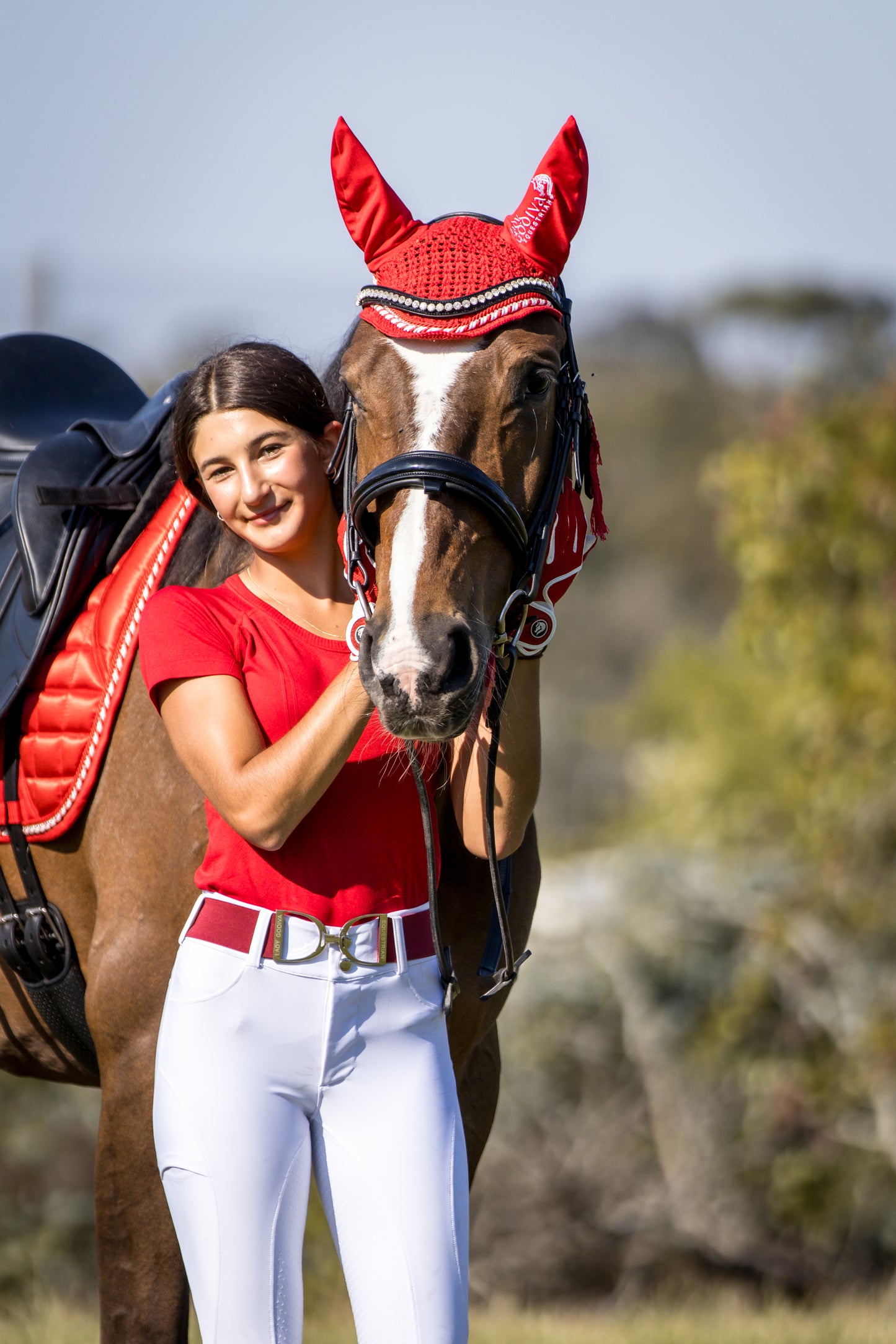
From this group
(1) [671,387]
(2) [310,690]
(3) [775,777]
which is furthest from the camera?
(1) [671,387]

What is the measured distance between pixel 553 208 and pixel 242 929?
1028 millimetres

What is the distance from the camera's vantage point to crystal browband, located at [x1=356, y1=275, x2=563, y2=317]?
162 cm

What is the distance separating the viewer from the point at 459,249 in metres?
1.70

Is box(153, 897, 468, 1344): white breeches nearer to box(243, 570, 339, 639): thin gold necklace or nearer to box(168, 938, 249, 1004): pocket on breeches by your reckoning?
box(168, 938, 249, 1004): pocket on breeches

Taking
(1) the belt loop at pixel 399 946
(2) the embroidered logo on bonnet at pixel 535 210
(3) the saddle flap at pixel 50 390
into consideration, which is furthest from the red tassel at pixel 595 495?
(3) the saddle flap at pixel 50 390

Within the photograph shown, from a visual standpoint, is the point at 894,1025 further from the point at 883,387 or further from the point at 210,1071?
the point at 210,1071

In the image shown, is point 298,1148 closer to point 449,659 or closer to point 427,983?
point 427,983

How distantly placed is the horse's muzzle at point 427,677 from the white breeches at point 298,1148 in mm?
388

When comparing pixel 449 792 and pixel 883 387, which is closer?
pixel 449 792

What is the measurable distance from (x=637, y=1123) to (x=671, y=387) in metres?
28.1

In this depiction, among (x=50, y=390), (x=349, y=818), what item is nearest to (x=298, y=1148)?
(x=349, y=818)

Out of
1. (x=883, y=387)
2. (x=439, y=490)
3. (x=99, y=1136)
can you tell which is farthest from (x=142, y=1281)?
(x=883, y=387)

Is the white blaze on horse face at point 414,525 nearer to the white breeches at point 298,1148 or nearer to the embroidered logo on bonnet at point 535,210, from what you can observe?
the embroidered logo on bonnet at point 535,210

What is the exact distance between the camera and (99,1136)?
210 centimetres
